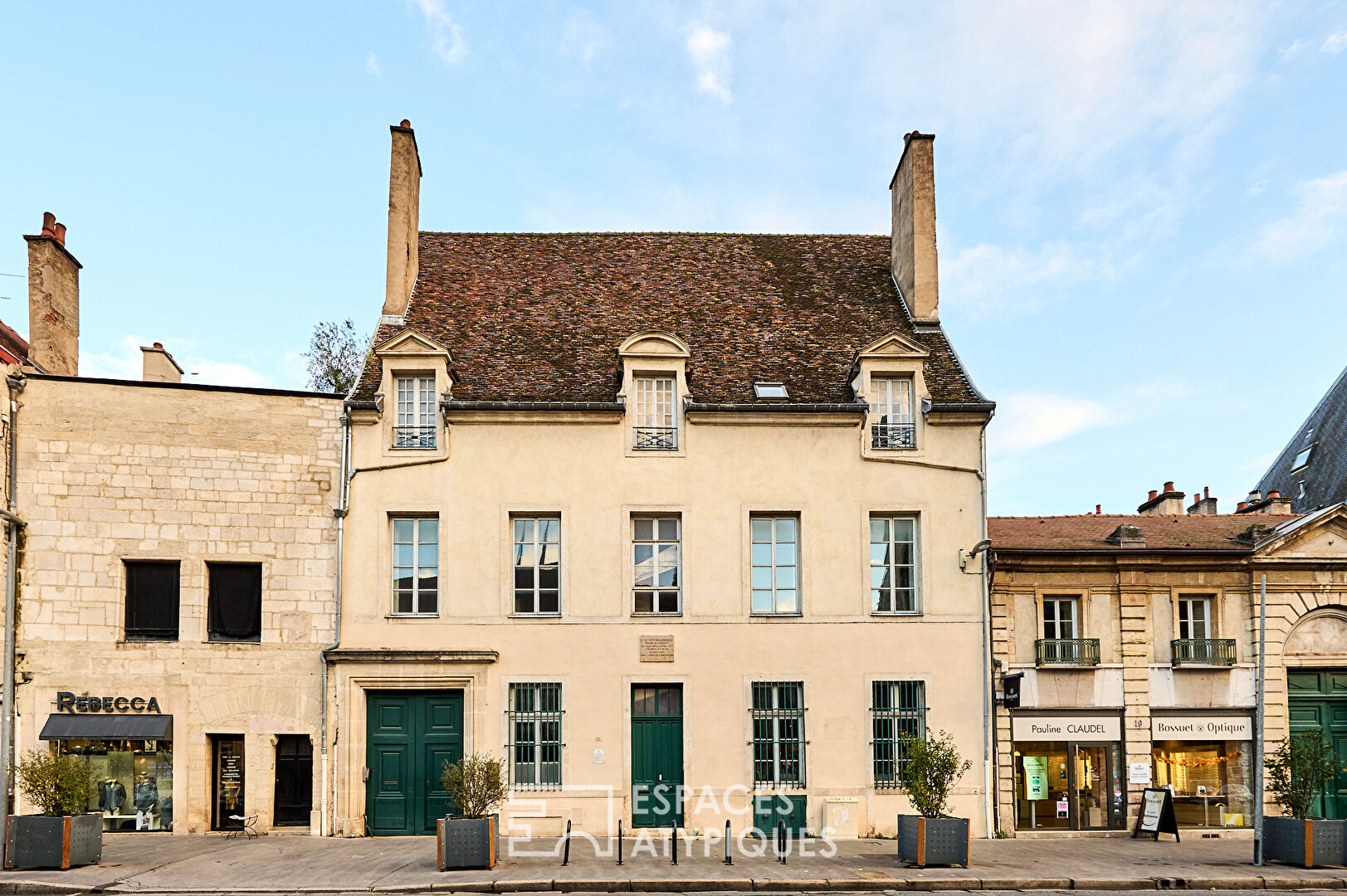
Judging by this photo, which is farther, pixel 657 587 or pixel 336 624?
pixel 657 587

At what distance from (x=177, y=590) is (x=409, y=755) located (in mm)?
4984

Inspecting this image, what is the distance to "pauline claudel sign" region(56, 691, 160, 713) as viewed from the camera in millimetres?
18156

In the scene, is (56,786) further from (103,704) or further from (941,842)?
(941,842)

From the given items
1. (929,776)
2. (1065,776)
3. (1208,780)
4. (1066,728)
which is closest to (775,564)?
(929,776)

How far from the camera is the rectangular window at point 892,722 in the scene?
1900 centimetres

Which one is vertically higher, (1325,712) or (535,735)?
(1325,712)

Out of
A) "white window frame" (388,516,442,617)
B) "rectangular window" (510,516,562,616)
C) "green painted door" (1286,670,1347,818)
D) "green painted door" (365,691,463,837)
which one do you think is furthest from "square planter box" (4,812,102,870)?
"green painted door" (1286,670,1347,818)

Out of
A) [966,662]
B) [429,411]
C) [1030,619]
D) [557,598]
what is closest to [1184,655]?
[1030,619]

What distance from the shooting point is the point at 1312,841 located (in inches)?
640

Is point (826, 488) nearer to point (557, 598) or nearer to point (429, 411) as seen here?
point (557, 598)

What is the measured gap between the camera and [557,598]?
1931 centimetres

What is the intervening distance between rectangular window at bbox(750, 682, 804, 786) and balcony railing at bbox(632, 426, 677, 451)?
14.7 ft

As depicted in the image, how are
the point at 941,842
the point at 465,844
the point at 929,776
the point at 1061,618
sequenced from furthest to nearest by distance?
the point at 1061,618, the point at 929,776, the point at 941,842, the point at 465,844

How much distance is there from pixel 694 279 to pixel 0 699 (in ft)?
49.0
